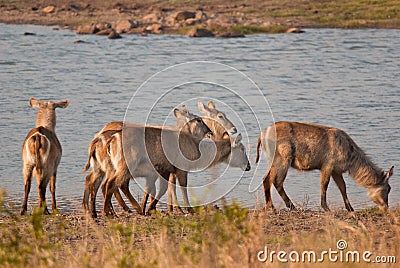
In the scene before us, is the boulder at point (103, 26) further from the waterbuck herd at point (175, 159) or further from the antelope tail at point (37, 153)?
the antelope tail at point (37, 153)

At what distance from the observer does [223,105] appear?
1792 cm

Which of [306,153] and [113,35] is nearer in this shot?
[306,153]

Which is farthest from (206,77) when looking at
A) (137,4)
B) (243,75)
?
(137,4)

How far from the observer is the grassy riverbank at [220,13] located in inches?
1319

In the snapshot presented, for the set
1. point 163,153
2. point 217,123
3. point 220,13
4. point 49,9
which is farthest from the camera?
point 49,9

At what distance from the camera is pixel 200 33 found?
31734mm

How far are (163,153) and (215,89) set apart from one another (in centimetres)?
1091

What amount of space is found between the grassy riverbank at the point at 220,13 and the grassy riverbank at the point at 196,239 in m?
24.1

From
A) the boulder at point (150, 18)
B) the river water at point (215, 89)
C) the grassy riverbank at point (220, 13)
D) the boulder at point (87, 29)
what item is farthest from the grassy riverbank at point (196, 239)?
the boulder at point (150, 18)

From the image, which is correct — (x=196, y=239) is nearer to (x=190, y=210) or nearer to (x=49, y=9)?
(x=190, y=210)

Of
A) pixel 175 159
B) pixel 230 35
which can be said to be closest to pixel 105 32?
pixel 230 35

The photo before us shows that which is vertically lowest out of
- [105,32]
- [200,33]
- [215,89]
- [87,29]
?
[215,89]

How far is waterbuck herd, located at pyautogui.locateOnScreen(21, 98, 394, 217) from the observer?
9602 mm

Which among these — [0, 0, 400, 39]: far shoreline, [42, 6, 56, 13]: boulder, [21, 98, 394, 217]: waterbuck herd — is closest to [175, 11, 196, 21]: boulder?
[0, 0, 400, 39]: far shoreline
